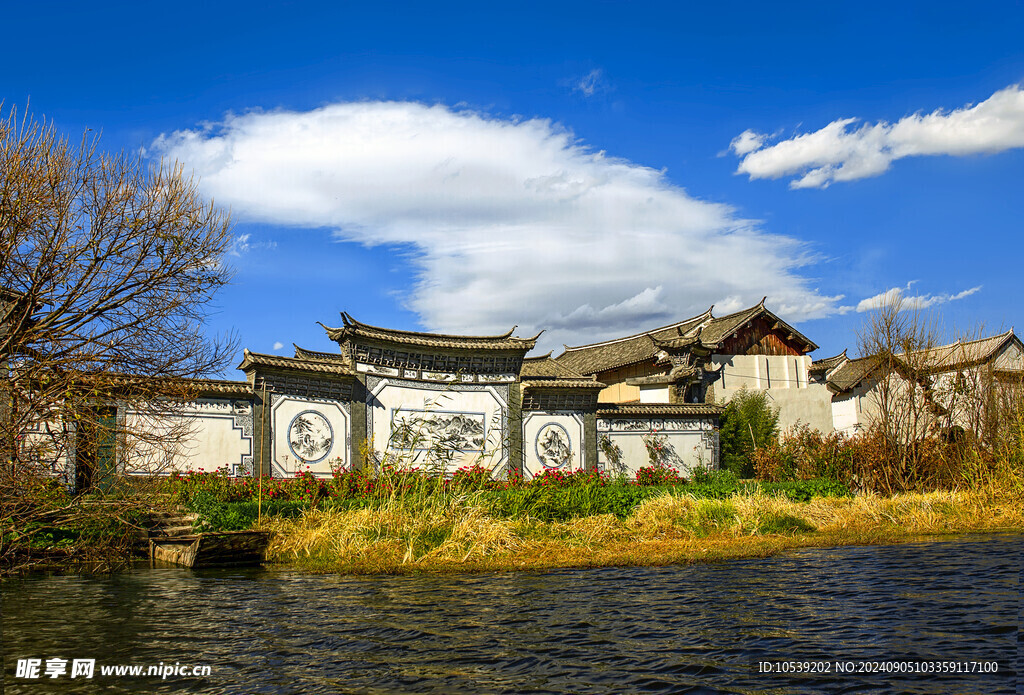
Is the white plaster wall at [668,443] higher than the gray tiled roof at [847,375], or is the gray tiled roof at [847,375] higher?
the gray tiled roof at [847,375]

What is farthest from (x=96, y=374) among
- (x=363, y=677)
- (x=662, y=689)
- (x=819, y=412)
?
(x=819, y=412)

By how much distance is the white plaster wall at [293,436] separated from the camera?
14906 millimetres

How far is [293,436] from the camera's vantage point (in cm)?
1514

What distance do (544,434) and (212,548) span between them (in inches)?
350

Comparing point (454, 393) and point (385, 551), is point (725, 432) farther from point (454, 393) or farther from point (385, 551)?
point (385, 551)

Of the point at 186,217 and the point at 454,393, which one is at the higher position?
the point at 186,217

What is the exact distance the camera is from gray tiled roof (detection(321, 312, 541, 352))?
16000mm

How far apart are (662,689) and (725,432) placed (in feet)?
59.4

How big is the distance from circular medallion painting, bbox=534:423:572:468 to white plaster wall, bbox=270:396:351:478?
15.3 feet

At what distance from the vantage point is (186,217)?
1021 cm

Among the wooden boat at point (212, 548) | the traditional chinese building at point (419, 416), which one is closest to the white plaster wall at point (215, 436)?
the traditional chinese building at point (419, 416)

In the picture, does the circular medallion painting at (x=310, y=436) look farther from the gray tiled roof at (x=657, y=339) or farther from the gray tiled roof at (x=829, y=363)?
the gray tiled roof at (x=829, y=363)

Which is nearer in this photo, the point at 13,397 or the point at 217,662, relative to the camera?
the point at 217,662

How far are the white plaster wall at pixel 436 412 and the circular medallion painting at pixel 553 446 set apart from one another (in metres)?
1.01
